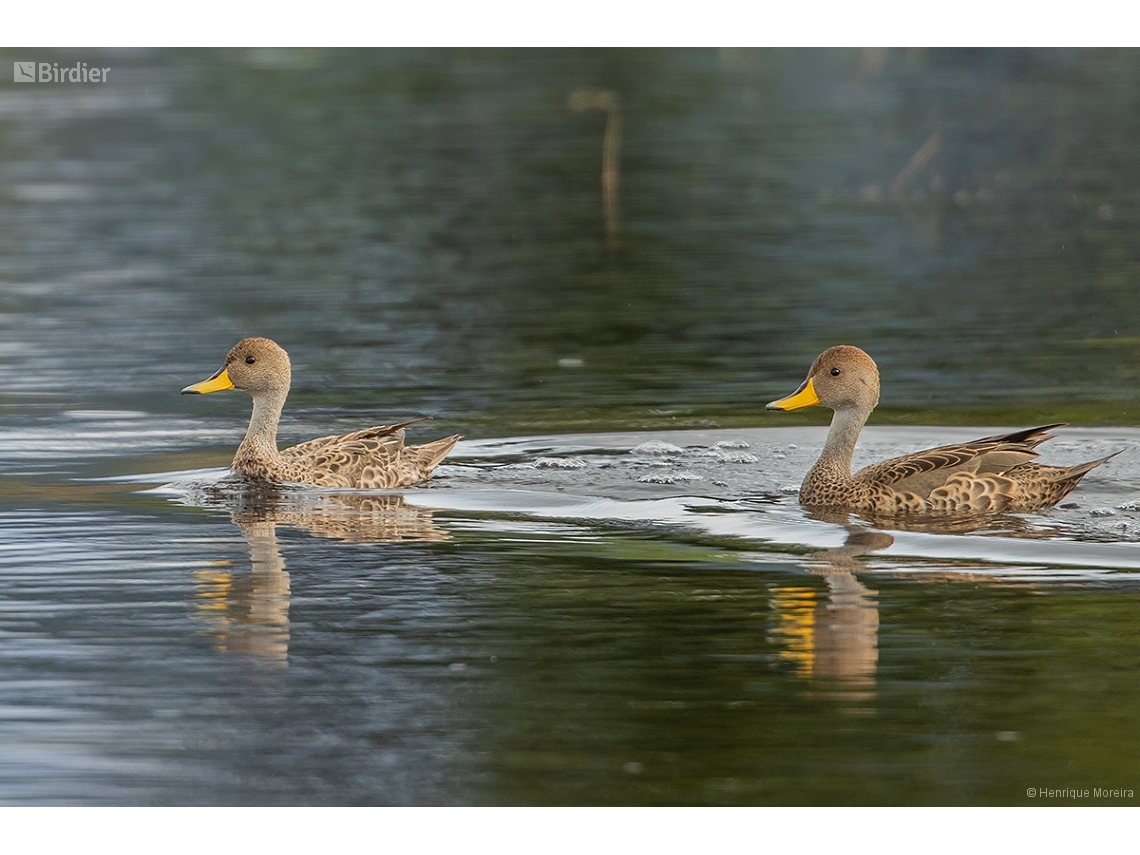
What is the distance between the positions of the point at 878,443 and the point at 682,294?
20.6ft

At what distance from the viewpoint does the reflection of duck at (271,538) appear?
8805mm

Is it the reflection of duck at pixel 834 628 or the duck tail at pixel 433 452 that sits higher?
the duck tail at pixel 433 452

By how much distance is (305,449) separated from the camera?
40.8 feet

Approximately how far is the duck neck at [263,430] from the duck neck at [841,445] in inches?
133

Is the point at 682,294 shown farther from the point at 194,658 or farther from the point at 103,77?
the point at 103,77

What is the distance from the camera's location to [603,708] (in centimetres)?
767

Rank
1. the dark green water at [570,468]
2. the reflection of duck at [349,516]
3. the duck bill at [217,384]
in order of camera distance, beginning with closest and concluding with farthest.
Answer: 1. the dark green water at [570,468]
2. the reflection of duck at [349,516]
3. the duck bill at [217,384]

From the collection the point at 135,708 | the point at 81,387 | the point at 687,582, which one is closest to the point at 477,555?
the point at 687,582

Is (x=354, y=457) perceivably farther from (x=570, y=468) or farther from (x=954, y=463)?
(x=954, y=463)
